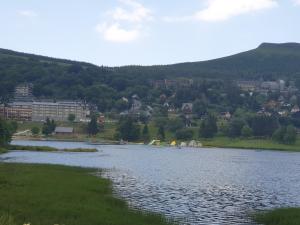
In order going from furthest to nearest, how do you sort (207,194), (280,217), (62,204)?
1. (207,194)
2. (280,217)
3. (62,204)

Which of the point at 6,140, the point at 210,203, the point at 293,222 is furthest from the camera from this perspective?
the point at 6,140

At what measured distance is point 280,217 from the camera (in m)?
52.9

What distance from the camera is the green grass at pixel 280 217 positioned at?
5075 cm

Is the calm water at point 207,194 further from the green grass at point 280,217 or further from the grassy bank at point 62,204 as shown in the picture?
the grassy bank at point 62,204

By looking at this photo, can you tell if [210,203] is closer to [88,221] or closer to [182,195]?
[182,195]

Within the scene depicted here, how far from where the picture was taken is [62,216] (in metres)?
44.4

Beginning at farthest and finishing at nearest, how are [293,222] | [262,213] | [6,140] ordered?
[6,140], [262,213], [293,222]

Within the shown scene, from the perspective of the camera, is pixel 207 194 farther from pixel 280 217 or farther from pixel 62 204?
pixel 62 204

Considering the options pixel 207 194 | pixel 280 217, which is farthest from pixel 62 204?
pixel 207 194

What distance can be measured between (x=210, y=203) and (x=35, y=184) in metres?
21.0

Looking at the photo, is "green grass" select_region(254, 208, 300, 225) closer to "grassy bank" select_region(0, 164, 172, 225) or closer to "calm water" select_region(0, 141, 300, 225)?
"calm water" select_region(0, 141, 300, 225)

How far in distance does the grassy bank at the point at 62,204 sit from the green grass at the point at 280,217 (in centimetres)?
1128

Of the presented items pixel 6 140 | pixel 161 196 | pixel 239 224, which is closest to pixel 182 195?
pixel 161 196

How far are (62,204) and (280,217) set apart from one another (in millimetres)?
20826
